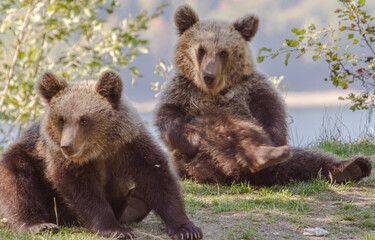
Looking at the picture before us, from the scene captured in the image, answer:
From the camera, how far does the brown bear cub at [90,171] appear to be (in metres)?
3.98

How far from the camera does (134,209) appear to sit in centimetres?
429

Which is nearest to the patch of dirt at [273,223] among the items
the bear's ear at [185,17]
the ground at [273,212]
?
the ground at [273,212]

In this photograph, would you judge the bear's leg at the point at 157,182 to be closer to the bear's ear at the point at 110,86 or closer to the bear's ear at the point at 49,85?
the bear's ear at the point at 110,86

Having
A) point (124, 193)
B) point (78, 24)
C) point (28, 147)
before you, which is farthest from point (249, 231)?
point (78, 24)

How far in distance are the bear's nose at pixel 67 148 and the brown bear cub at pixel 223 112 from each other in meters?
2.05

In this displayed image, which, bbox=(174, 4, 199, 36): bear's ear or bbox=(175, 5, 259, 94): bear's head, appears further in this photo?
bbox=(174, 4, 199, 36): bear's ear

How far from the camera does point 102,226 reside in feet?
12.9

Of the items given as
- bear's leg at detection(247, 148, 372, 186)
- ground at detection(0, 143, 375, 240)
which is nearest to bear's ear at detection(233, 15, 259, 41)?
bear's leg at detection(247, 148, 372, 186)

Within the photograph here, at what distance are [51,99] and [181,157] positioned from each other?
7.06 feet

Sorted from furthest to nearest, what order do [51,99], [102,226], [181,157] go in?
[181,157], [51,99], [102,226]

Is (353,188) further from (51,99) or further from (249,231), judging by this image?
(51,99)

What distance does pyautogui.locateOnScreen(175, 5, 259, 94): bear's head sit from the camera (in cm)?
564

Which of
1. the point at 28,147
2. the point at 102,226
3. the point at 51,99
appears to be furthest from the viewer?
the point at 28,147

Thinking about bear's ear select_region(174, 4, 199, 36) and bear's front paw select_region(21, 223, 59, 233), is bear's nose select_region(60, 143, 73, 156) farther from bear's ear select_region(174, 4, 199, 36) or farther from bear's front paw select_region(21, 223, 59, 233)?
bear's ear select_region(174, 4, 199, 36)
